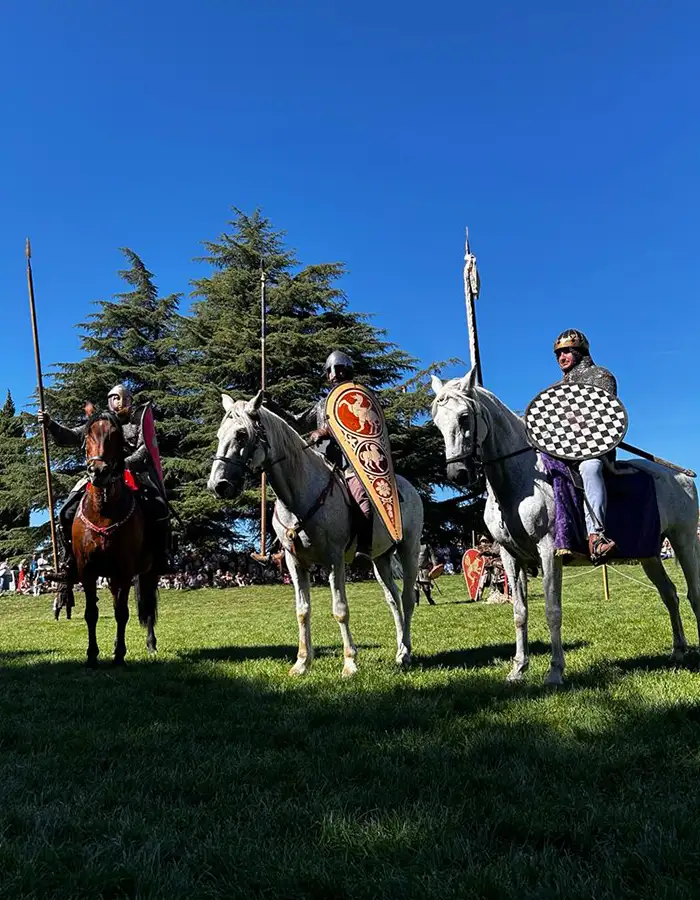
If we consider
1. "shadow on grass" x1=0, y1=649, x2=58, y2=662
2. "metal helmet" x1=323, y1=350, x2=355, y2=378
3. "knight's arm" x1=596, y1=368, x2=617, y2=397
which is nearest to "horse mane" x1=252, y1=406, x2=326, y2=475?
"metal helmet" x1=323, y1=350, x2=355, y2=378

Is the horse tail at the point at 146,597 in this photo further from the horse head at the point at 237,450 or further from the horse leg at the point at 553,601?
the horse leg at the point at 553,601

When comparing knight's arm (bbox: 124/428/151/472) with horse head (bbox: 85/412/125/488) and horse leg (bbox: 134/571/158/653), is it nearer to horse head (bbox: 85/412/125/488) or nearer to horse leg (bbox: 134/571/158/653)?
horse head (bbox: 85/412/125/488)

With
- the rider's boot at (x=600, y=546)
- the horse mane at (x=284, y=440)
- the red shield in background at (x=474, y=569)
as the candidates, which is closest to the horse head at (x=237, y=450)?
the horse mane at (x=284, y=440)

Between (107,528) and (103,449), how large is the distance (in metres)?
0.96

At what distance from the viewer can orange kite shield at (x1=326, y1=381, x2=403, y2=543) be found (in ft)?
23.4

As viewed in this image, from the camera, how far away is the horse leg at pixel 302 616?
6.68m

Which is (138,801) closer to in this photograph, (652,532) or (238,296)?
(652,532)

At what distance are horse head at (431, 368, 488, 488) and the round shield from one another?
0.53m

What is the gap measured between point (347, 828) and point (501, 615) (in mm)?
11006

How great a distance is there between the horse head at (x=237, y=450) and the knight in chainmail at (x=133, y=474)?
8.53ft

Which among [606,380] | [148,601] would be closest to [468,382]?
[606,380]

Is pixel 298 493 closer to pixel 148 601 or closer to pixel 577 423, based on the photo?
pixel 577 423

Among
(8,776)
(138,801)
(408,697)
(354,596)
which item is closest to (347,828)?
(138,801)

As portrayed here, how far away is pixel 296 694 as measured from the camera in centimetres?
555
